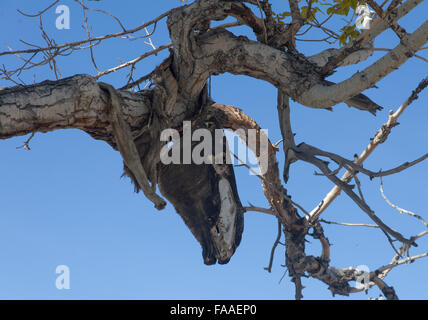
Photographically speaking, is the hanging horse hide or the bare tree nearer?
the bare tree

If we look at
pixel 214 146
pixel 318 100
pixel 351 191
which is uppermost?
pixel 214 146

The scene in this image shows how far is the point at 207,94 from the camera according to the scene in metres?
4.00

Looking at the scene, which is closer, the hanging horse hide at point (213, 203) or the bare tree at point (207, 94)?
the bare tree at point (207, 94)

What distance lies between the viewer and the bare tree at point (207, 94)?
3195mm

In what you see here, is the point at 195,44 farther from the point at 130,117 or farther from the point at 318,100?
the point at 318,100

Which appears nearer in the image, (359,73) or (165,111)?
(359,73)

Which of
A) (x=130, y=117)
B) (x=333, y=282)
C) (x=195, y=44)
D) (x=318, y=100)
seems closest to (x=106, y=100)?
(x=130, y=117)

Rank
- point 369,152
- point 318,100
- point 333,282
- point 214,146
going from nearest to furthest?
point 318,100 → point 214,146 → point 369,152 → point 333,282

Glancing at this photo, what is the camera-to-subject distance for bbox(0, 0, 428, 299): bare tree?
320 centimetres

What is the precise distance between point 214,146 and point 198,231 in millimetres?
842

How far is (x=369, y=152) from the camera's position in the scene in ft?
17.6

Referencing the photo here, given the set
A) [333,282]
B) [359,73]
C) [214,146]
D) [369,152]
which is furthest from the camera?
[333,282]
